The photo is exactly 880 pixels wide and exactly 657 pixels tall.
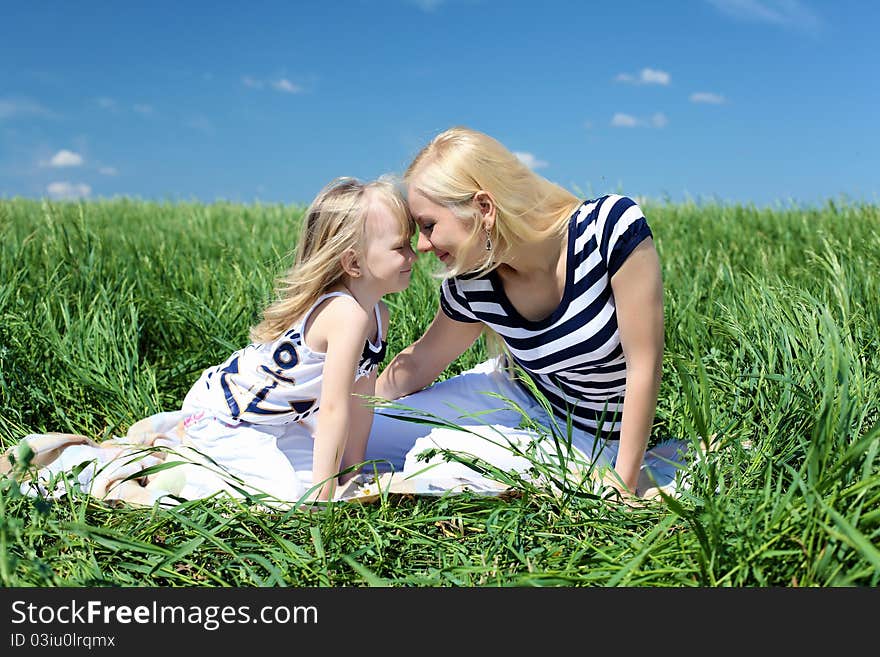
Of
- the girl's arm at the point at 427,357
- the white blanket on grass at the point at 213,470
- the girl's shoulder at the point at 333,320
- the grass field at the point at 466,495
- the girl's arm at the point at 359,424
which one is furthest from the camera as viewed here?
the girl's arm at the point at 427,357

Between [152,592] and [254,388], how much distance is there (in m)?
0.99

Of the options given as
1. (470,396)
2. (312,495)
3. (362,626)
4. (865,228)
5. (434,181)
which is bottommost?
(362,626)

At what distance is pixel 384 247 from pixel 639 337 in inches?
30.6

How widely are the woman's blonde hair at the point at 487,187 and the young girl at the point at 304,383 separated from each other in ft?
0.60

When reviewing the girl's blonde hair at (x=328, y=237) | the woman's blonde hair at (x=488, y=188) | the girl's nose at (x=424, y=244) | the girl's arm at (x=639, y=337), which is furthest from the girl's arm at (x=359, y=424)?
the girl's arm at (x=639, y=337)

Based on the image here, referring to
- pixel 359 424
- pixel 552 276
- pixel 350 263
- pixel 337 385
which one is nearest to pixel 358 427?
pixel 359 424

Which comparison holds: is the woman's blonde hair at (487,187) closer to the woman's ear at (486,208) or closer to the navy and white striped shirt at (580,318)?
the woman's ear at (486,208)

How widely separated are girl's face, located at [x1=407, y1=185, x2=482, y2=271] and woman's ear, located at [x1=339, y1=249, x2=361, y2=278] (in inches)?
8.8

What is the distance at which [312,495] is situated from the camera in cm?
210

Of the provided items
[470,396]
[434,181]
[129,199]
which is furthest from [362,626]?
[129,199]

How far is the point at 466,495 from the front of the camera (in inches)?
75.7

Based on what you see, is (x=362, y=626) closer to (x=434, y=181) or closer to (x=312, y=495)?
(x=312, y=495)

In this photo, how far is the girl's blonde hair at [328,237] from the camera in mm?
2201

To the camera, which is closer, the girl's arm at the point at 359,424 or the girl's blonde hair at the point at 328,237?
the girl's blonde hair at the point at 328,237
